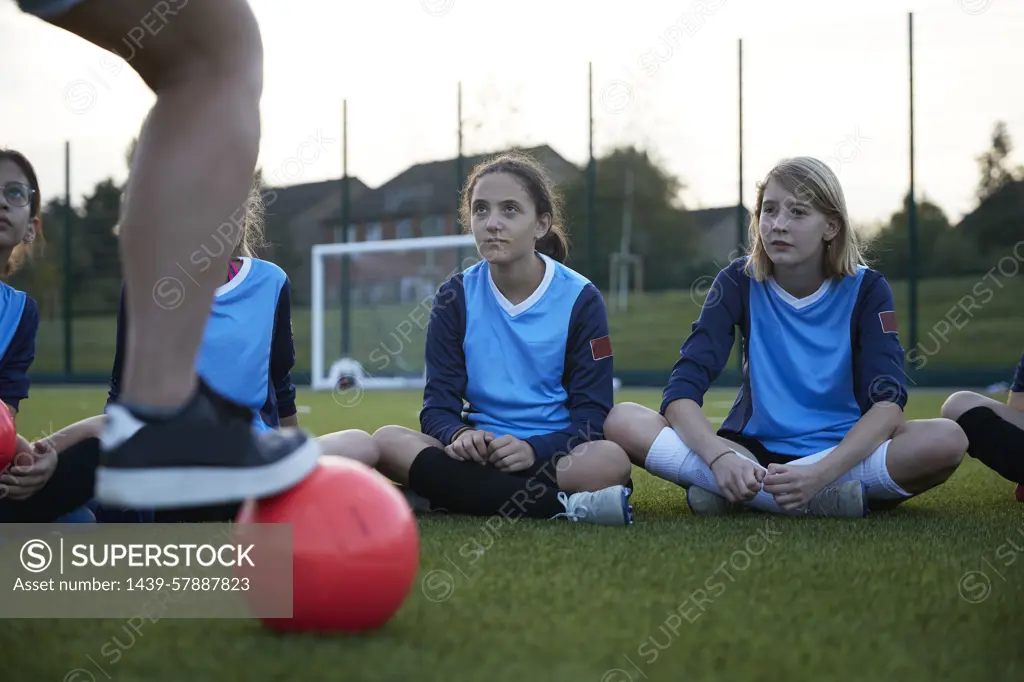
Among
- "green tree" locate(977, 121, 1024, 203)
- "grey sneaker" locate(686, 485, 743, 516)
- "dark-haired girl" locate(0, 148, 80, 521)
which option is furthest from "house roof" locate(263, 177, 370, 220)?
"grey sneaker" locate(686, 485, 743, 516)

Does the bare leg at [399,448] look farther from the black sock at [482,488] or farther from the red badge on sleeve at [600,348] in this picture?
the red badge on sleeve at [600,348]

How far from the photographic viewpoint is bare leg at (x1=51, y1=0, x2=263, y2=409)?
1.36 metres

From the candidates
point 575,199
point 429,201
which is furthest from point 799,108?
point 429,201

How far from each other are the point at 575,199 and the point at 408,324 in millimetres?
4122

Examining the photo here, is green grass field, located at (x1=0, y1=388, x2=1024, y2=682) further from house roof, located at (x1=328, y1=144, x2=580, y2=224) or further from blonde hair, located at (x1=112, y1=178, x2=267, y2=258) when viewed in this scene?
house roof, located at (x1=328, y1=144, x2=580, y2=224)

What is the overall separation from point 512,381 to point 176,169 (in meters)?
1.84

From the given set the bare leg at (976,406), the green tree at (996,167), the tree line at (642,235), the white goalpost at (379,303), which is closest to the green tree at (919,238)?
the tree line at (642,235)

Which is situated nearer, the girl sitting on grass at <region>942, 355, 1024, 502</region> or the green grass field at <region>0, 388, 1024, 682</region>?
the green grass field at <region>0, 388, 1024, 682</region>

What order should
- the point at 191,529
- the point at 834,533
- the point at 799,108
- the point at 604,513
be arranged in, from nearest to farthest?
1. the point at 191,529
2. the point at 834,533
3. the point at 604,513
4. the point at 799,108

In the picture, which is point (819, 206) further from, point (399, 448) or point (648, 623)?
point (648, 623)

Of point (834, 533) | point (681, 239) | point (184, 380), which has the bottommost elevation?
point (834, 533)

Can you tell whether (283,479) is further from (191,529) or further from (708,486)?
(708,486)

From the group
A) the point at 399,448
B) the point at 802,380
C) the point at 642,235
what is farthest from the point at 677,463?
the point at 642,235

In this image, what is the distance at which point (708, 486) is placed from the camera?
2.83m
